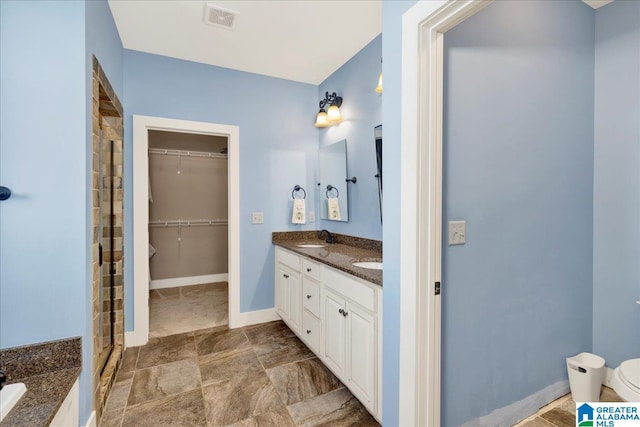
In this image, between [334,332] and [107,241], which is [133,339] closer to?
[107,241]

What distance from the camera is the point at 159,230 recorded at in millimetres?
4449

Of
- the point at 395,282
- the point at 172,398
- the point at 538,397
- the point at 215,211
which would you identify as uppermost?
the point at 215,211

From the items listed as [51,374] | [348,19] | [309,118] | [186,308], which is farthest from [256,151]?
[51,374]

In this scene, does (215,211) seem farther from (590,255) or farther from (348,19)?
(590,255)

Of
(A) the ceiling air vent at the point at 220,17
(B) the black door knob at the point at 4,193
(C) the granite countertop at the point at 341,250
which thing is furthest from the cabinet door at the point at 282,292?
(A) the ceiling air vent at the point at 220,17

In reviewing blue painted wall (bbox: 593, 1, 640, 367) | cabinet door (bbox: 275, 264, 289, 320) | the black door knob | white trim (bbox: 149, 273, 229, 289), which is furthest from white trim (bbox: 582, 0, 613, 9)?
white trim (bbox: 149, 273, 229, 289)

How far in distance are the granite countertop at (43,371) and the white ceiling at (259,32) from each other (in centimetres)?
210

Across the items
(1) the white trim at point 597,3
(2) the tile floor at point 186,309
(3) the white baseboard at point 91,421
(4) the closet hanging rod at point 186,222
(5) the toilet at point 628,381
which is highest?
(1) the white trim at point 597,3

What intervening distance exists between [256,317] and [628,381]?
8.82 feet

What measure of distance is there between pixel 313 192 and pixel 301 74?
1225 mm

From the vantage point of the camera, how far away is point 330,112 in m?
2.94

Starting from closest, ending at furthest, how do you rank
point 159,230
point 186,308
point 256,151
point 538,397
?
point 538,397, point 256,151, point 186,308, point 159,230

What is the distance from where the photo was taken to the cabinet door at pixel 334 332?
1.88 meters

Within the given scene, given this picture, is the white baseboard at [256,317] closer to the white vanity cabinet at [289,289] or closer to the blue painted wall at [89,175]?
the white vanity cabinet at [289,289]
